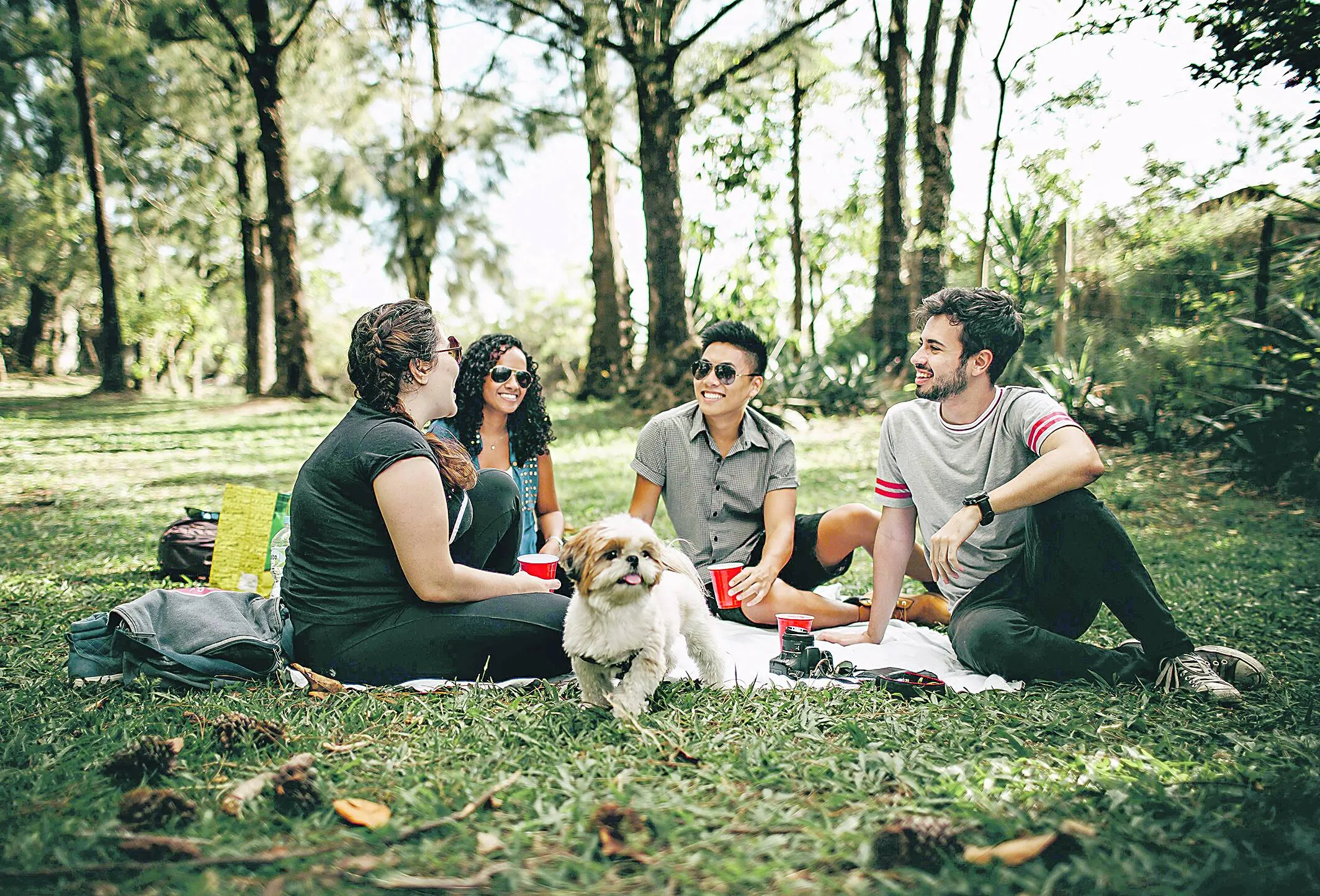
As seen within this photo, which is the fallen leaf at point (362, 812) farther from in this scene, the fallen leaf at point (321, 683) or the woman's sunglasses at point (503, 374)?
the woman's sunglasses at point (503, 374)

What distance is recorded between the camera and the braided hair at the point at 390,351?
2861 millimetres

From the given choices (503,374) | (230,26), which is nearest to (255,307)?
(230,26)

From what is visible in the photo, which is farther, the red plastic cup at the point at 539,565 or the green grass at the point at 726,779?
the red plastic cup at the point at 539,565

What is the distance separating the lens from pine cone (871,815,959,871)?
1753 mm

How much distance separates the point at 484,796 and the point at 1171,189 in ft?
52.2

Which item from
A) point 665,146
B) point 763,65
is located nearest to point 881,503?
point 665,146

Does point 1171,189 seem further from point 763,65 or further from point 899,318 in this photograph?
point 763,65

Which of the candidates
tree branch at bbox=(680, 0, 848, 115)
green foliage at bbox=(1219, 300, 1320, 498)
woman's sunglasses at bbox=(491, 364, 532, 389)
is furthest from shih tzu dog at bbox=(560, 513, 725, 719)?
tree branch at bbox=(680, 0, 848, 115)

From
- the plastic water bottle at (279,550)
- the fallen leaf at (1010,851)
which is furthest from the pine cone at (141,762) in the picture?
the fallen leaf at (1010,851)

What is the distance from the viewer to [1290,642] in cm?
381

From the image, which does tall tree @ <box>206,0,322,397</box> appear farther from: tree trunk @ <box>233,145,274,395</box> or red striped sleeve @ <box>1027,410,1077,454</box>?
red striped sleeve @ <box>1027,410,1077,454</box>

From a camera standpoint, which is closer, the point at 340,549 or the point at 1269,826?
the point at 1269,826

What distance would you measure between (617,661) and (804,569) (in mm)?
1714

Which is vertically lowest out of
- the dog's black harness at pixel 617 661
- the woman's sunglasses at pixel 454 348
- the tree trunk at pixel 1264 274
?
the dog's black harness at pixel 617 661
